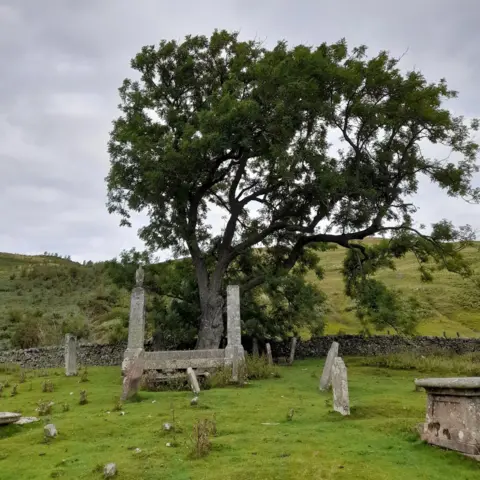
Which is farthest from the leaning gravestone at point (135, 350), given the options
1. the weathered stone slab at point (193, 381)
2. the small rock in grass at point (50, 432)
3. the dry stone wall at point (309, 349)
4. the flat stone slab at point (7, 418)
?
the dry stone wall at point (309, 349)

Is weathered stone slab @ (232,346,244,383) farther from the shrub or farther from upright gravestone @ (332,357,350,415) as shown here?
the shrub

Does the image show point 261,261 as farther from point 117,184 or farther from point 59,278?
point 59,278

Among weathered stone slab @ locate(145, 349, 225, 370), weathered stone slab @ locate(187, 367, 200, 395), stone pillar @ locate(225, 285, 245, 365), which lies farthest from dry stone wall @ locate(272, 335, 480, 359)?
weathered stone slab @ locate(187, 367, 200, 395)

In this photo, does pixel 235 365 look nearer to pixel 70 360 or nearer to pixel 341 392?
pixel 341 392

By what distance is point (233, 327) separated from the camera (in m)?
20.0

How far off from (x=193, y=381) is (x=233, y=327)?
3980 millimetres

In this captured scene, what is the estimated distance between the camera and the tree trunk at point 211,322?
24.8 metres

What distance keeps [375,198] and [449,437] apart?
1932cm

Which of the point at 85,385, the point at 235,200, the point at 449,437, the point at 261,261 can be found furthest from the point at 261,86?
the point at 449,437

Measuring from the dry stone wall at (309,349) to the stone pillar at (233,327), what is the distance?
10487mm

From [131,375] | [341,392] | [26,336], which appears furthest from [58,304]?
[341,392]

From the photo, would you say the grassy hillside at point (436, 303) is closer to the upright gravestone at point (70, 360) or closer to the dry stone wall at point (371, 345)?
the dry stone wall at point (371, 345)

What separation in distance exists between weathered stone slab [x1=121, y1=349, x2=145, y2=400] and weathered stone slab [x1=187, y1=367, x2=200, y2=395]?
→ 1.77 meters

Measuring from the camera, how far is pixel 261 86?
23.9 m
